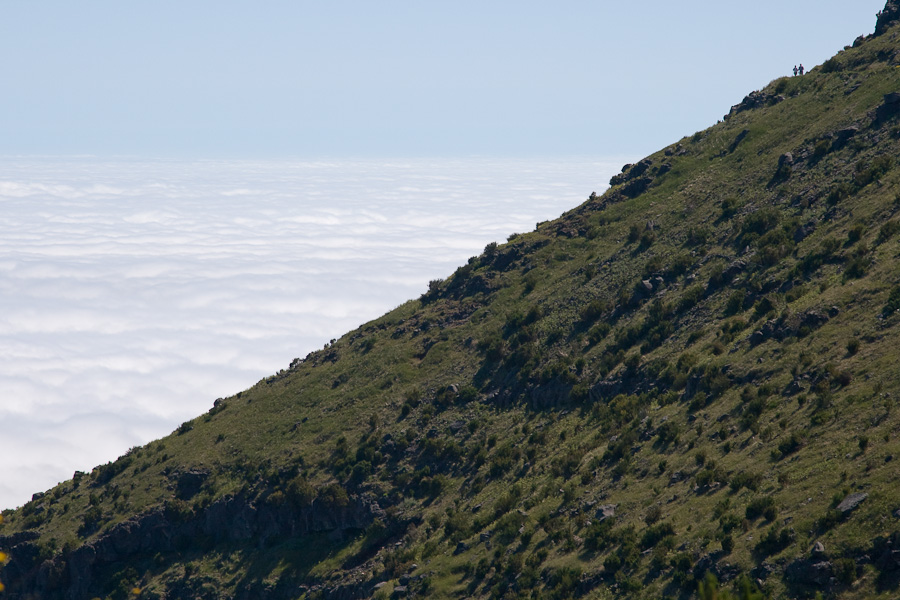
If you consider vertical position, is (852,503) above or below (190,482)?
below

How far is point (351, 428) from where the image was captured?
57.6m

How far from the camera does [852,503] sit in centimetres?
2588

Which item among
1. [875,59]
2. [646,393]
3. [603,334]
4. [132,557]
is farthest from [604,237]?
[132,557]

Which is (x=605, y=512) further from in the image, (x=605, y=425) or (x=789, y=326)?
(x=789, y=326)

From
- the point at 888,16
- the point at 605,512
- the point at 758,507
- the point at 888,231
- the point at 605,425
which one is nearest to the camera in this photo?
the point at 758,507

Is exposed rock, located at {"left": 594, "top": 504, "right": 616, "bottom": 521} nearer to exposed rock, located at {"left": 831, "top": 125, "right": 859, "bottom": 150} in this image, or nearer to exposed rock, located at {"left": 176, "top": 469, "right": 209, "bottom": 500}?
exposed rock, located at {"left": 176, "top": 469, "right": 209, "bottom": 500}

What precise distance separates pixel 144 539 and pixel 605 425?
115 feet

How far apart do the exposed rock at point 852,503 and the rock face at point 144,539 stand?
→ 119 ft

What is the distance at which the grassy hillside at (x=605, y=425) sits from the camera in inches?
1200

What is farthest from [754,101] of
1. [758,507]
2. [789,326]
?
[758,507]

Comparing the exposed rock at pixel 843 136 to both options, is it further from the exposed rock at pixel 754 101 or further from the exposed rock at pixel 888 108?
the exposed rock at pixel 754 101

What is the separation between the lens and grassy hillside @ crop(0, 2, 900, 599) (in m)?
30.5

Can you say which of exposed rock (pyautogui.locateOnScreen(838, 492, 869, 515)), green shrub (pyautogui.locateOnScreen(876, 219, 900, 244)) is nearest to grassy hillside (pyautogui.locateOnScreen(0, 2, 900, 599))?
exposed rock (pyautogui.locateOnScreen(838, 492, 869, 515))

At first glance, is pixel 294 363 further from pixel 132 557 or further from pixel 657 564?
pixel 657 564
